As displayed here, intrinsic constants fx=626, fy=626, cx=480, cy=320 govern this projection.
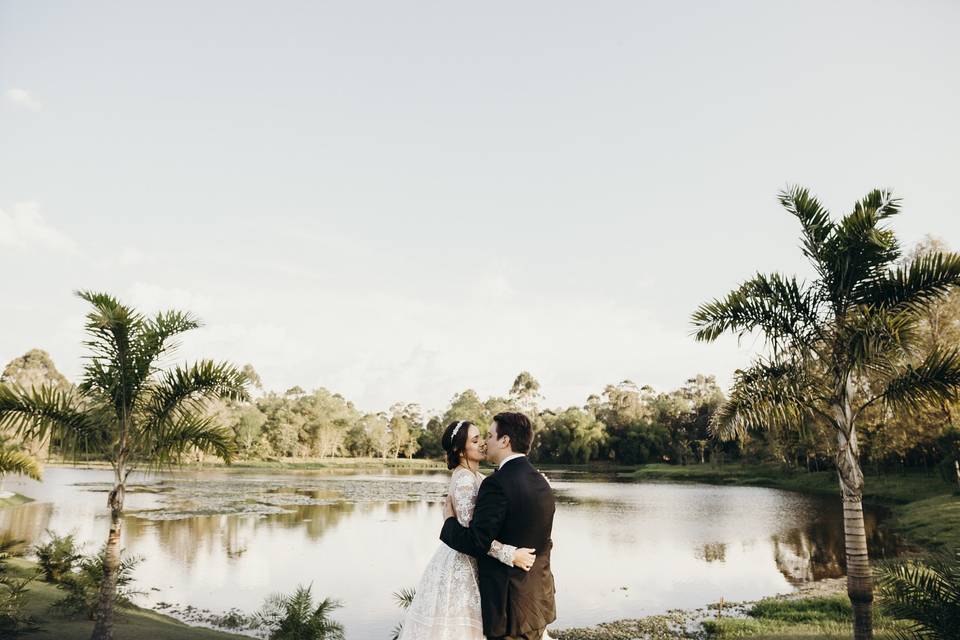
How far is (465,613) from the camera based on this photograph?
395 cm

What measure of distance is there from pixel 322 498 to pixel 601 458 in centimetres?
5494

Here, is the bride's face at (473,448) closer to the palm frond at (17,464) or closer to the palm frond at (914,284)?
the palm frond at (914,284)

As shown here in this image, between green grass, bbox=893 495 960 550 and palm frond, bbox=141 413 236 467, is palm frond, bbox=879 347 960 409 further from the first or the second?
green grass, bbox=893 495 960 550

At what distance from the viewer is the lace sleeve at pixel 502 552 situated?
12.0ft

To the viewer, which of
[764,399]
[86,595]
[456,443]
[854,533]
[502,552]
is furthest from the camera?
[86,595]

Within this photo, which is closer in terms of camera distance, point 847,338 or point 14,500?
point 847,338

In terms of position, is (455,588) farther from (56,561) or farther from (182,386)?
(56,561)

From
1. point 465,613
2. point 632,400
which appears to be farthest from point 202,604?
point 632,400

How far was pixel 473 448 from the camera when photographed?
4.21 m

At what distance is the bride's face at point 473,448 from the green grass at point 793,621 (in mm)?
8111

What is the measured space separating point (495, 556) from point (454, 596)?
1.72ft

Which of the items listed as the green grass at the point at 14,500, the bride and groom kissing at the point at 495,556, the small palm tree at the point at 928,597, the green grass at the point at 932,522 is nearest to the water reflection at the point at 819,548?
the green grass at the point at 932,522

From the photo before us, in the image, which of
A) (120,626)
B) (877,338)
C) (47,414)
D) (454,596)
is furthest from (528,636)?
(120,626)

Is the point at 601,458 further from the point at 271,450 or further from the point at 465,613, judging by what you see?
the point at 465,613
